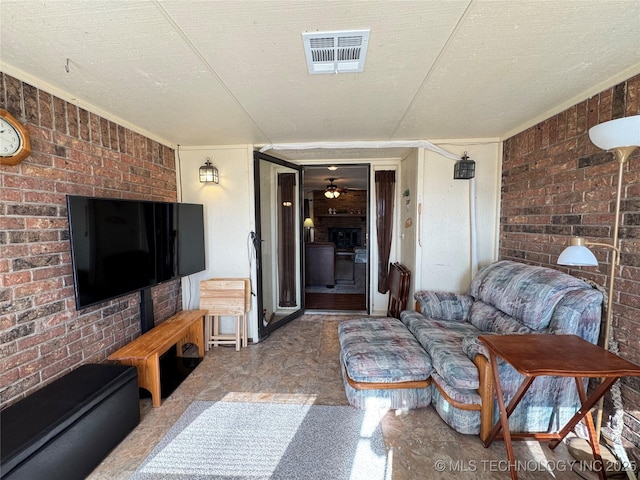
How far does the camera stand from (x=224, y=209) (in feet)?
10.2

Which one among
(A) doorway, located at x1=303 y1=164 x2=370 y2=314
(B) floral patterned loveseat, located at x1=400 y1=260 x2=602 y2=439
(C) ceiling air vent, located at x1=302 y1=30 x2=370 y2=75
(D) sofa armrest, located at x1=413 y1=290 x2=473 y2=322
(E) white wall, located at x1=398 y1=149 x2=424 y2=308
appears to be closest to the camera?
(C) ceiling air vent, located at x1=302 y1=30 x2=370 y2=75

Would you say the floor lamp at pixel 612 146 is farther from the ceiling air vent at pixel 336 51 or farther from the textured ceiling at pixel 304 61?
the ceiling air vent at pixel 336 51

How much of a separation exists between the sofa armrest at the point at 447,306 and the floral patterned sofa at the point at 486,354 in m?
0.17

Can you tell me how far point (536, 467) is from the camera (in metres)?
1.50

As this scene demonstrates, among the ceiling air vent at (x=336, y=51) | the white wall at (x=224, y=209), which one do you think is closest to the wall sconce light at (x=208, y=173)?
the white wall at (x=224, y=209)

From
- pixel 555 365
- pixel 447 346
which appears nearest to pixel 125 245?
pixel 447 346

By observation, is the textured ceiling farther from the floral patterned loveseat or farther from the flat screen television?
the floral patterned loveseat

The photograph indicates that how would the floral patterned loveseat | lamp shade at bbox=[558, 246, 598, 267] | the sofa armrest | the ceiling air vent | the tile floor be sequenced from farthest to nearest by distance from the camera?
the sofa armrest
the floral patterned loveseat
the tile floor
lamp shade at bbox=[558, 246, 598, 267]
the ceiling air vent

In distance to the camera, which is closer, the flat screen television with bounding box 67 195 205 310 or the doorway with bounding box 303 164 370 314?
the flat screen television with bounding box 67 195 205 310

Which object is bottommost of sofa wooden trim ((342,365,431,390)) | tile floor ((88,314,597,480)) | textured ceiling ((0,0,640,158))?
tile floor ((88,314,597,480))

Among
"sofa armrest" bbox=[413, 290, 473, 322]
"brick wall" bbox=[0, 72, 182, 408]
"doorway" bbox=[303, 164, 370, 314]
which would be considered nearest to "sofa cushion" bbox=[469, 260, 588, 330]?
"sofa armrest" bbox=[413, 290, 473, 322]

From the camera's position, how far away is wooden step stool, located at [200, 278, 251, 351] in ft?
9.57

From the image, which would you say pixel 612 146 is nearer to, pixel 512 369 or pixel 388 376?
pixel 512 369

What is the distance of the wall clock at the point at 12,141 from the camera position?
144cm
